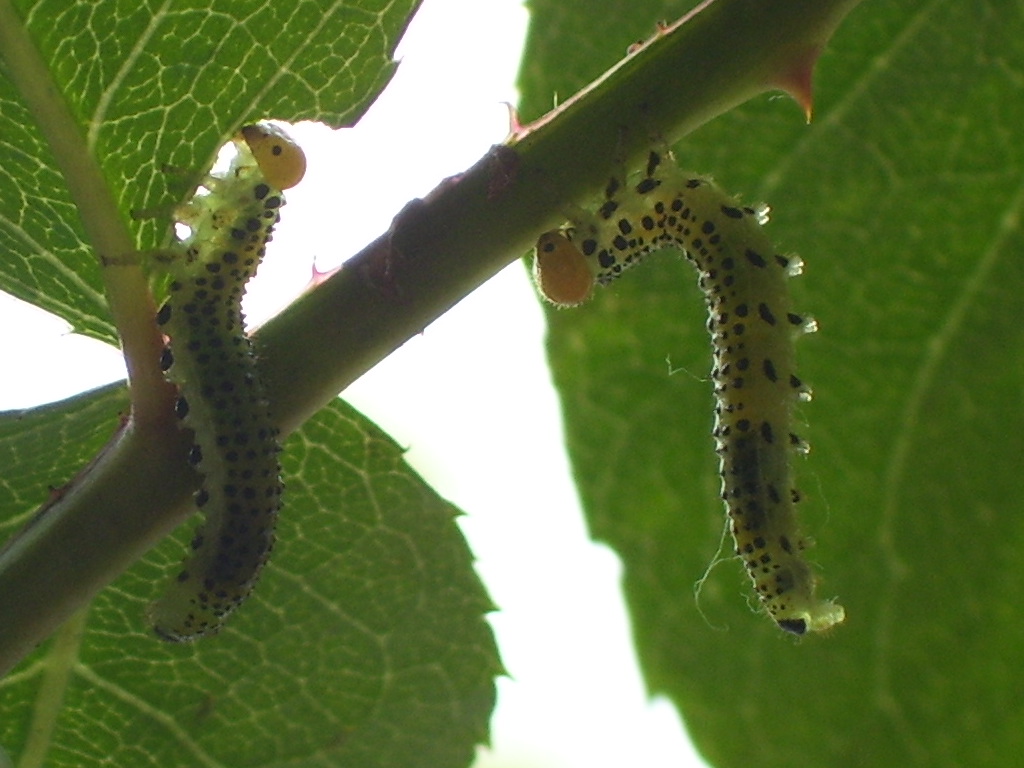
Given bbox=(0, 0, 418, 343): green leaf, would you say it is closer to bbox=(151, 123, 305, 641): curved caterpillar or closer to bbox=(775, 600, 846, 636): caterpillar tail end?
bbox=(151, 123, 305, 641): curved caterpillar

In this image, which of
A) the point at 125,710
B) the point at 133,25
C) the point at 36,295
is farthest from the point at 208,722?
the point at 133,25

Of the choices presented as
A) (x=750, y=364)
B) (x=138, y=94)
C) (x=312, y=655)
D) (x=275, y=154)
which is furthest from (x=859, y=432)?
(x=138, y=94)

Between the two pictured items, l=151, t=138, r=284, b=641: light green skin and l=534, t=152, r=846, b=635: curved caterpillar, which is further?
l=534, t=152, r=846, b=635: curved caterpillar

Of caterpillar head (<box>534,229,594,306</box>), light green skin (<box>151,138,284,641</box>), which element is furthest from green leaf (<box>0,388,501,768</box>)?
caterpillar head (<box>534,229,594,306</box>)

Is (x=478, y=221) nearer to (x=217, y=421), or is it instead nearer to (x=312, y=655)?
(x=217, y=421)

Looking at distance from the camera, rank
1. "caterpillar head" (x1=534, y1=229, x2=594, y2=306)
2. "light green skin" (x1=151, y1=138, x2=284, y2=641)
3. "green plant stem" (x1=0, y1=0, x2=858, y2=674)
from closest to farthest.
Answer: "green plant stem" (x1=0, y1=0, x2=858, y2=674)
"light green skin" (x1=151, y1=138, x2=284, y2=641)
"caterpillar head" (x1=534, y1=229, x2=594, y2=306)

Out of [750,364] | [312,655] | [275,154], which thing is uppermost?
[750,364]
